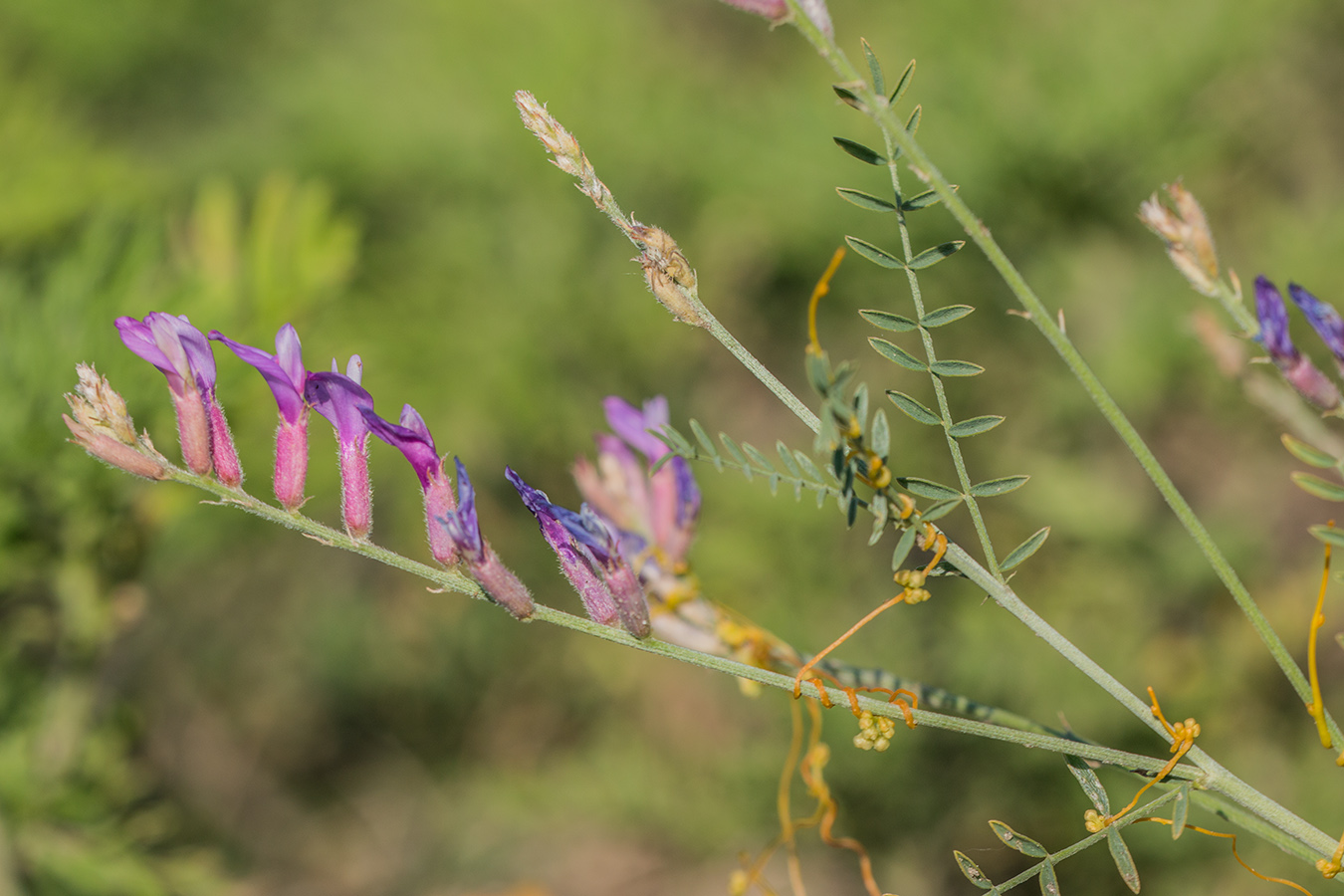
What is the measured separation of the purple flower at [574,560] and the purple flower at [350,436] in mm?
94

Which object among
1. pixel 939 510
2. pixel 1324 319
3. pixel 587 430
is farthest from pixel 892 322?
pixel 587 430

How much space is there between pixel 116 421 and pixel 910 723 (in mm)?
494

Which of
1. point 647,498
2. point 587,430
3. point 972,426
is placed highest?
point 972,426

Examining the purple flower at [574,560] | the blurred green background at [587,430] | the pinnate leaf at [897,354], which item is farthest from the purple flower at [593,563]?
the blurred green background at [587,430]

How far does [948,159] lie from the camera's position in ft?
6.10

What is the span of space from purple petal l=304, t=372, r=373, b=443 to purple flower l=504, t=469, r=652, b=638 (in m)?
0.10

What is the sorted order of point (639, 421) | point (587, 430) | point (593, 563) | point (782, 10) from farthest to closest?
1. point (587, 430)
2. point (639, 421)
3. point (593, 563)
4. point (782, 10)

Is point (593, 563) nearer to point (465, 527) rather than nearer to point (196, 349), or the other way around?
point (465, 527)

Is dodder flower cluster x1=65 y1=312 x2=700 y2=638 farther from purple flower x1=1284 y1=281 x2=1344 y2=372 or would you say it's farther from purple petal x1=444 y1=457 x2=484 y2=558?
purple flower x1=1284 y1=281 x2=1344 y2=372

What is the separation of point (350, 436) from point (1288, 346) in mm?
550

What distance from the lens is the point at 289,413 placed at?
63cm

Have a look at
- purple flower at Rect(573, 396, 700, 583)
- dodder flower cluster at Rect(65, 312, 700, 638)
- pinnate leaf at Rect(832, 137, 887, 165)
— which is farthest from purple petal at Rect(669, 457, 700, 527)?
pinnate leaf at Rect(832, 137, 887, 165)

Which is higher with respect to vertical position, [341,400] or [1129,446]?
[1129,446]

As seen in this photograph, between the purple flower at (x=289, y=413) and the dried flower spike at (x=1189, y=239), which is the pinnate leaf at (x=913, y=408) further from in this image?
the purple flower at (x=289, y=413)
